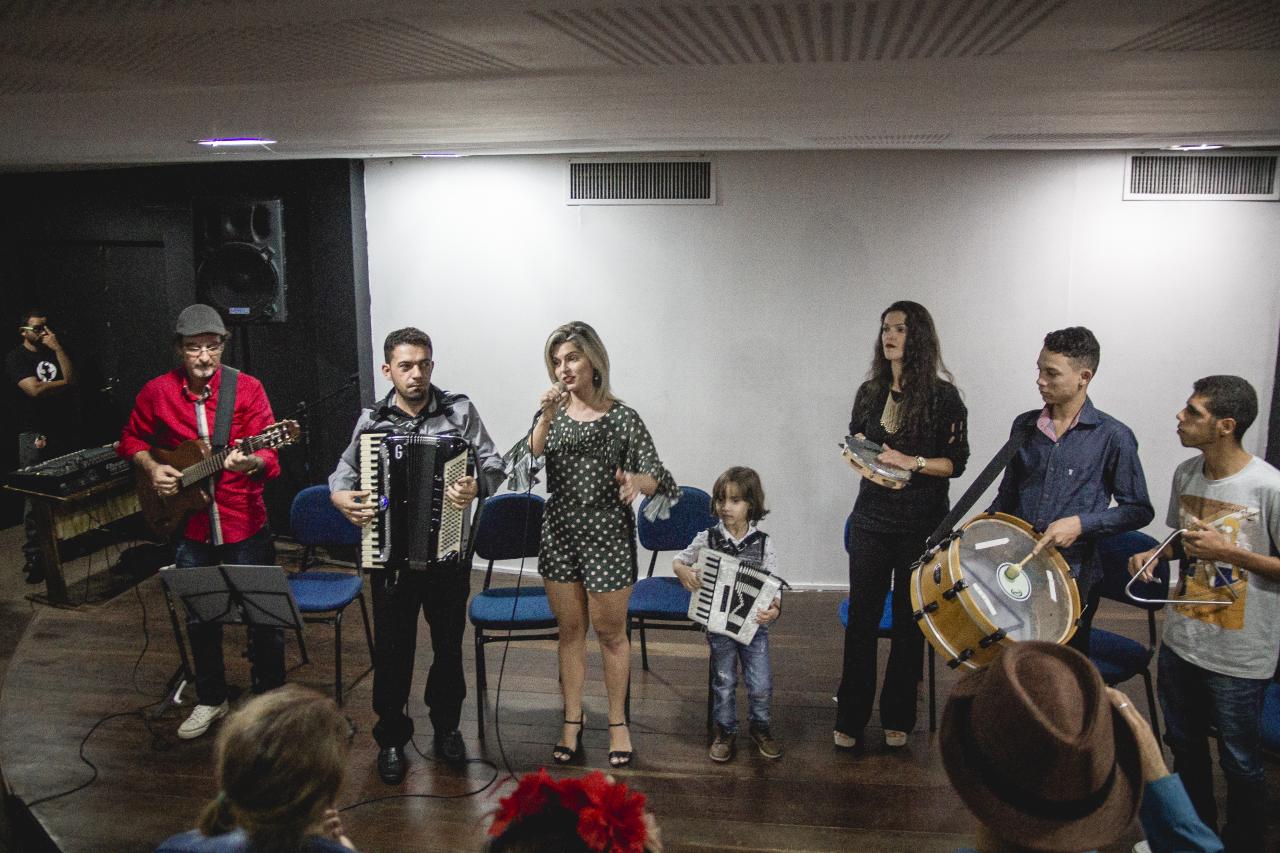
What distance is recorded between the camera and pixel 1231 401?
2.78 metres

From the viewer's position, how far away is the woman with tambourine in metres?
3.62

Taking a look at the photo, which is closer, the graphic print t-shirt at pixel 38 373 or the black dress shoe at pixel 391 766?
the black dress shoe at pixel 391 766

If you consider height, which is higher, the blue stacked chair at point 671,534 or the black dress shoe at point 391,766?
the blue stacked chair at point 671,534

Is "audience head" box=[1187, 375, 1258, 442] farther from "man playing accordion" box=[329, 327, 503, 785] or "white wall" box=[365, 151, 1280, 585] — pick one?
"white wall" box=[365, 151, 1280, 585]

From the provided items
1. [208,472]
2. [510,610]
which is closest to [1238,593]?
[510,610]

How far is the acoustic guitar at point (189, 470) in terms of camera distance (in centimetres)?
396

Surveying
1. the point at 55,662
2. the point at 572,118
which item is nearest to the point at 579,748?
the point at 572,118

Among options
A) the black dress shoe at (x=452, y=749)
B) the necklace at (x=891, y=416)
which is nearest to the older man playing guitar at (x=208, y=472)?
the black dress shoe at (x=452, y=749)

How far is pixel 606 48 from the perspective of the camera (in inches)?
66.9

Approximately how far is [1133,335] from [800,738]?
10.7ft

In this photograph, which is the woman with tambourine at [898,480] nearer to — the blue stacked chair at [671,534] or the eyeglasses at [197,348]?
the blue stacked chair at [671,534]

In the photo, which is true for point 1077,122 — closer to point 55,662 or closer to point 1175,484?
point 1175,484

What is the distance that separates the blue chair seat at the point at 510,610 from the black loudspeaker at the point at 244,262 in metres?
2.65

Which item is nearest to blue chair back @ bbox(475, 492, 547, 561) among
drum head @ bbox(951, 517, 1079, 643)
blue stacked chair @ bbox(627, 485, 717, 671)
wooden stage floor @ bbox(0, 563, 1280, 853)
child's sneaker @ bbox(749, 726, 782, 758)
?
blue stacked chair @ bbox(627, 485, 717, 671)
